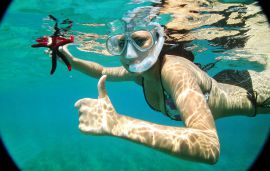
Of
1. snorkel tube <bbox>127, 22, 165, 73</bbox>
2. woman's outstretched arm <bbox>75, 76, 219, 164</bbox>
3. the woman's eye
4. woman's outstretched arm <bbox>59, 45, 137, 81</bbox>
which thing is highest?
the woman's eye

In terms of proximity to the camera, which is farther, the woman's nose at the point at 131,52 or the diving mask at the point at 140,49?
the woman's nose at the point at 131,52

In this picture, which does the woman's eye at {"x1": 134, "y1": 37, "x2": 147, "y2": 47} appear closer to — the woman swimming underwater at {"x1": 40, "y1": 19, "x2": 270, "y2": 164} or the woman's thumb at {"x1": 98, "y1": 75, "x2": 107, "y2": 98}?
the woman swimming underwater at {"x1": 40, "y1": 19, "x2": 270, "y2": 164}


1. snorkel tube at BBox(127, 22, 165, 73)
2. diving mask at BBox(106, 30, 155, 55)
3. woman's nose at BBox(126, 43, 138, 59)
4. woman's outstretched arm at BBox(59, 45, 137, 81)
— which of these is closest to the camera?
snorkel tube at BBox(127, 22, 165, 73)

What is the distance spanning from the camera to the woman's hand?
3025mm

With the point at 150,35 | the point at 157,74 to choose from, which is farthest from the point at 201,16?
the point at 157,74

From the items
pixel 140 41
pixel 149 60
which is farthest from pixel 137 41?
pixel 149 60

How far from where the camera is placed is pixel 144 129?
9.55 feet

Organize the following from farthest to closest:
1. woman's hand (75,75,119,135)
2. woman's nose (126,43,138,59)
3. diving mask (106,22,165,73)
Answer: woman's nose (126,43,138,59) < diving mask (106,22,165,73) < woman's hand (75,75,119,135)

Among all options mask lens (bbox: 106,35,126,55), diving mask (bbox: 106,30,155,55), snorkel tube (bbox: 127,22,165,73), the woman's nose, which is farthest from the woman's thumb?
mask lens (bbox: 106,35,126,55)

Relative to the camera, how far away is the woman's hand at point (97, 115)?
9.93ft

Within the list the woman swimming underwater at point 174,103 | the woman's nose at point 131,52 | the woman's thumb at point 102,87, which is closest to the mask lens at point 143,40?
the woman swimming underwater at point 174,103

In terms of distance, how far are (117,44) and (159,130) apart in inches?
142

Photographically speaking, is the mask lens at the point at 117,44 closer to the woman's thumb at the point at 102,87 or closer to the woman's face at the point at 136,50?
the woman's face at the point at 136,50

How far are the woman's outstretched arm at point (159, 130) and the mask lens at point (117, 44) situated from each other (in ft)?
8.87
